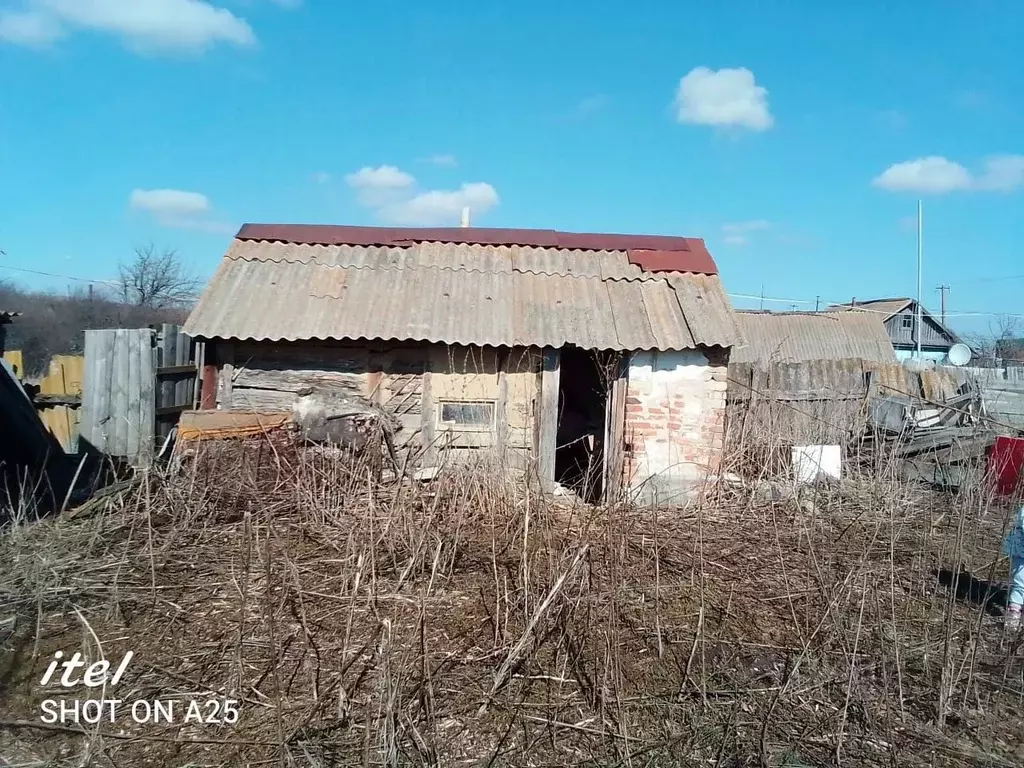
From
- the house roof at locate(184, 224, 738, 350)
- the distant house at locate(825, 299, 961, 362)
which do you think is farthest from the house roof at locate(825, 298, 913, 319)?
the house roof at locate(184, 224, 738, 350)

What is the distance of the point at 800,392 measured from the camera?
9898mm

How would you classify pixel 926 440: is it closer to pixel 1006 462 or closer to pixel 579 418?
pixel 1006 462

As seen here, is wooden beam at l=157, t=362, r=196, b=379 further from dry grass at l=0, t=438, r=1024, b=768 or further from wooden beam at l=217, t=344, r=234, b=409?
dry grass at l=0, t=438, r=1024, b=768

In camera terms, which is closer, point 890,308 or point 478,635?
point 478,635

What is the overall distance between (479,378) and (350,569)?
3.23m

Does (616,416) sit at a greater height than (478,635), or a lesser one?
greater

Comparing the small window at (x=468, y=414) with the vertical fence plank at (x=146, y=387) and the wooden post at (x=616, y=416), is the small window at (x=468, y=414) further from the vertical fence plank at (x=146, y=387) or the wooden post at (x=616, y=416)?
the vertical fence plank at (x=146, y=387)

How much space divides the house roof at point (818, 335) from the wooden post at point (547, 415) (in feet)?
63.1

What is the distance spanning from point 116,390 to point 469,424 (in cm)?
444

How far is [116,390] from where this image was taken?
812 centimetres

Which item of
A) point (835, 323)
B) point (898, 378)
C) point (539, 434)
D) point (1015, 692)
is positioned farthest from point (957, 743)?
point (835, 323)

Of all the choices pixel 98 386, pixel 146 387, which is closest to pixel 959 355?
pixel 146 387

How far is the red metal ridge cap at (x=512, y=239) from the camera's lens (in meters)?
8.71

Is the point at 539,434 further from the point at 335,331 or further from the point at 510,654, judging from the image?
the point at 510,654
